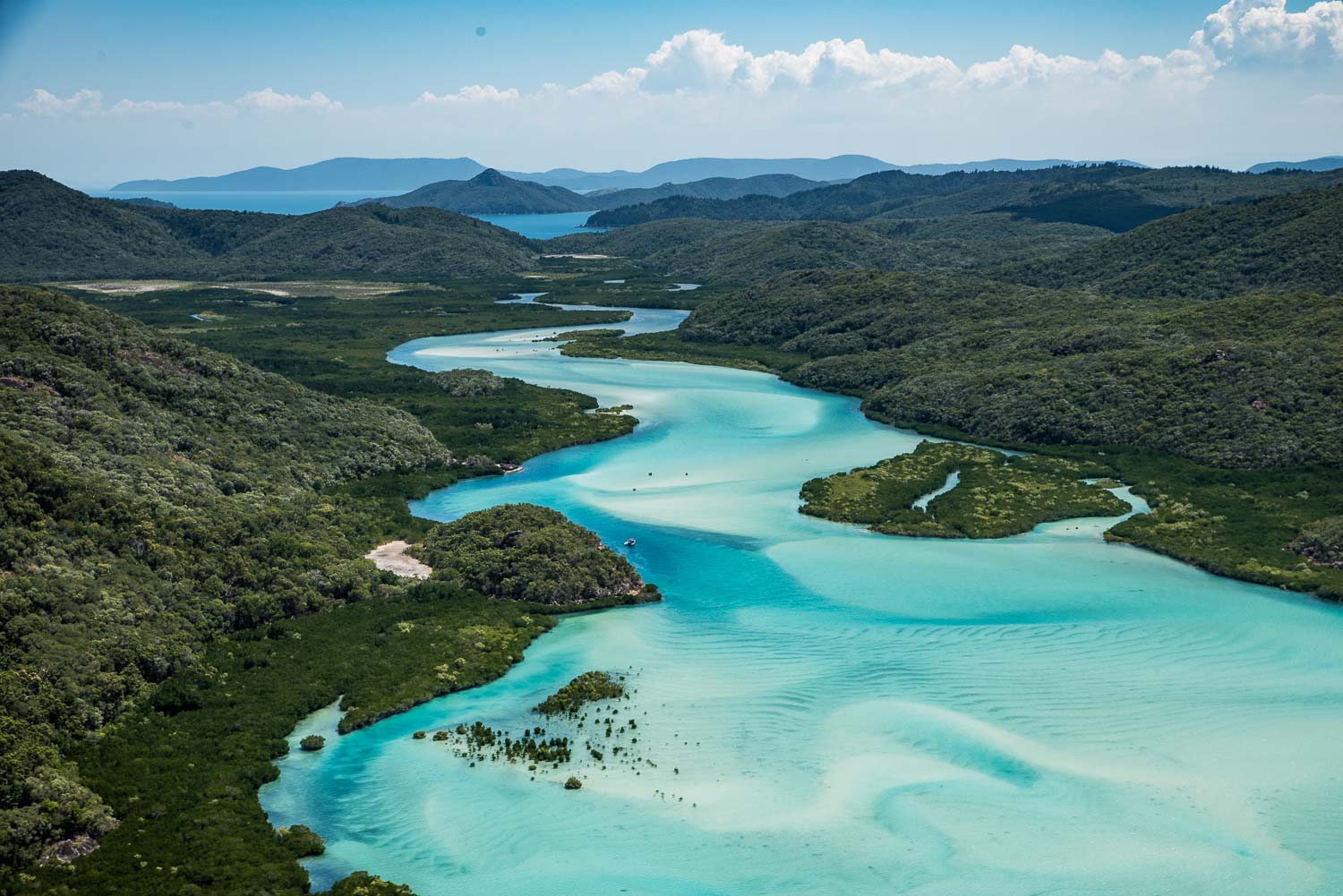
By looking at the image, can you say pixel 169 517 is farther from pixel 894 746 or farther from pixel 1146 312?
pixel 1146 312

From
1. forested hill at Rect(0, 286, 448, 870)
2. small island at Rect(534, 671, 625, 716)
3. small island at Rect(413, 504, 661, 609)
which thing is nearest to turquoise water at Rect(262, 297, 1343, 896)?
small island at Rect(534, 671, 625, 716)

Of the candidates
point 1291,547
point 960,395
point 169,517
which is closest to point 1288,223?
point 960,395

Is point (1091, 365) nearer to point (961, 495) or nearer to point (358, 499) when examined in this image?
point (961, 495)

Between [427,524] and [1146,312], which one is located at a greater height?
[1146,312]

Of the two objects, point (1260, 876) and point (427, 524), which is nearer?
point (1260, 876)

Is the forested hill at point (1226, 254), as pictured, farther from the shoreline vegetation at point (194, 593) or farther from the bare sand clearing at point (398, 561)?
the bare sand clearing at point (398, 561)

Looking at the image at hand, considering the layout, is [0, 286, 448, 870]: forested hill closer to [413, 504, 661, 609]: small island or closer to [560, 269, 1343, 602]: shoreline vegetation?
[413, 504, 661, 609]: small island

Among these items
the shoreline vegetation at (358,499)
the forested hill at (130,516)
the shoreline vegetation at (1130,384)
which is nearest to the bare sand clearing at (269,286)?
the shoreline vegetation at (358,499)
